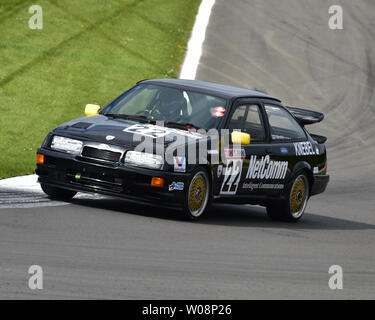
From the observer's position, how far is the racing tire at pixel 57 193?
1079cm

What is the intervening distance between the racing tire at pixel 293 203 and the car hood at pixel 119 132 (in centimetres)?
190

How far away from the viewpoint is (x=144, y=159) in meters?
9.94

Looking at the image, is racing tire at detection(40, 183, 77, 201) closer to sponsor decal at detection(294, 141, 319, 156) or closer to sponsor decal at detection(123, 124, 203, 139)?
sponsor decal at detection(123, 124, 203, 139)

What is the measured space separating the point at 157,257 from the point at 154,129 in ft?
8.78

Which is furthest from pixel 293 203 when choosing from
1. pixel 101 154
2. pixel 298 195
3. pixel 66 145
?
pixel 66 145

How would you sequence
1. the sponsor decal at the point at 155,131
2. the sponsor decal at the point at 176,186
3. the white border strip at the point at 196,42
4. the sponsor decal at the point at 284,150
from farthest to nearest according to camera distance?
1. the white border strip at the point at 196,42
2. the sponsor decal at the point at 284,150
3. the sponsor decal at the point at 155,131
4. the sponsor decal at the point at 176,186

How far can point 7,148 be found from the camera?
573 inches

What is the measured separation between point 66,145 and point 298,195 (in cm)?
336

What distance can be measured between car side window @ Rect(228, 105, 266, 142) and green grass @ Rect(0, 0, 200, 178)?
355 centimetres

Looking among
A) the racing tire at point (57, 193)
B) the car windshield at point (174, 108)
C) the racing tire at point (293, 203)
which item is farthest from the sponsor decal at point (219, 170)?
the racing tire at point (57, 193)

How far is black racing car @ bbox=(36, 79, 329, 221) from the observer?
995 centimetres

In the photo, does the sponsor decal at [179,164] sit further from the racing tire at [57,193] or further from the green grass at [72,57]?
the green grass at [72,57]

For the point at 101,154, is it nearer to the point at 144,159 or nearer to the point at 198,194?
the point at 144,159
